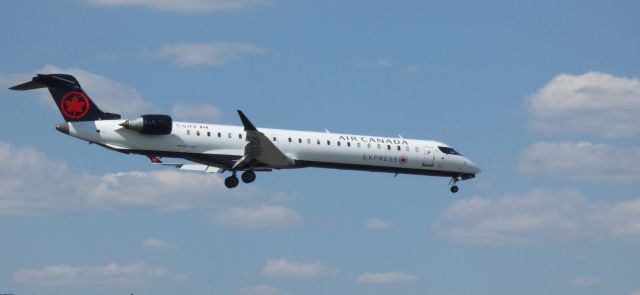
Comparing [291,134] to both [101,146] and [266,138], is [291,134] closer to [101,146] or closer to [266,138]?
[266,138]

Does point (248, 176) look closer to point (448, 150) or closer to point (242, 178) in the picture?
point (242, 178)

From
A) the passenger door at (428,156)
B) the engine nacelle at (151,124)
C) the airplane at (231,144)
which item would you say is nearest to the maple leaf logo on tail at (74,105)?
the airplane at (231,144)

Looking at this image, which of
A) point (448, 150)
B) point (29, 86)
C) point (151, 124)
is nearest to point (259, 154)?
point (151, 124)

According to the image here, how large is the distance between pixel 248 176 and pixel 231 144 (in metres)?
2.46

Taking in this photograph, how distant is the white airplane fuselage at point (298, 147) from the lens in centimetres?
6247

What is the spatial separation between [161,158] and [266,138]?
17.4ft

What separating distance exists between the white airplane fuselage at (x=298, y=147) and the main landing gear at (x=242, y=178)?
1.39m

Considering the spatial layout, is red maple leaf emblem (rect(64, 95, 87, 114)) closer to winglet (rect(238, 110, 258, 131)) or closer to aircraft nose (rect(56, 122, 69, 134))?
aircraft nose (rect(56, 122, 69, 134))

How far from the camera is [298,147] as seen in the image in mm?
65750

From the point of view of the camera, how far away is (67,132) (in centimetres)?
6228

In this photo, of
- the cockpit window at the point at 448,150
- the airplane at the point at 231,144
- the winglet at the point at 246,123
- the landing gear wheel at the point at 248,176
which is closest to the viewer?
the winglet at the point at 246,123

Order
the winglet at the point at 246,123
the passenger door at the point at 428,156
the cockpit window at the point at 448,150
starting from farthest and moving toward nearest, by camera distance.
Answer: the cockpit window at the point at 448,150, the passenger door at the point at 428,156, the winglet at the point at 246,123

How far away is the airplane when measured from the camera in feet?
205

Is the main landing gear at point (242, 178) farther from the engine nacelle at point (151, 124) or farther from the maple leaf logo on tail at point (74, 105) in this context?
the maple leaf logo on tail at point (74, 105)
